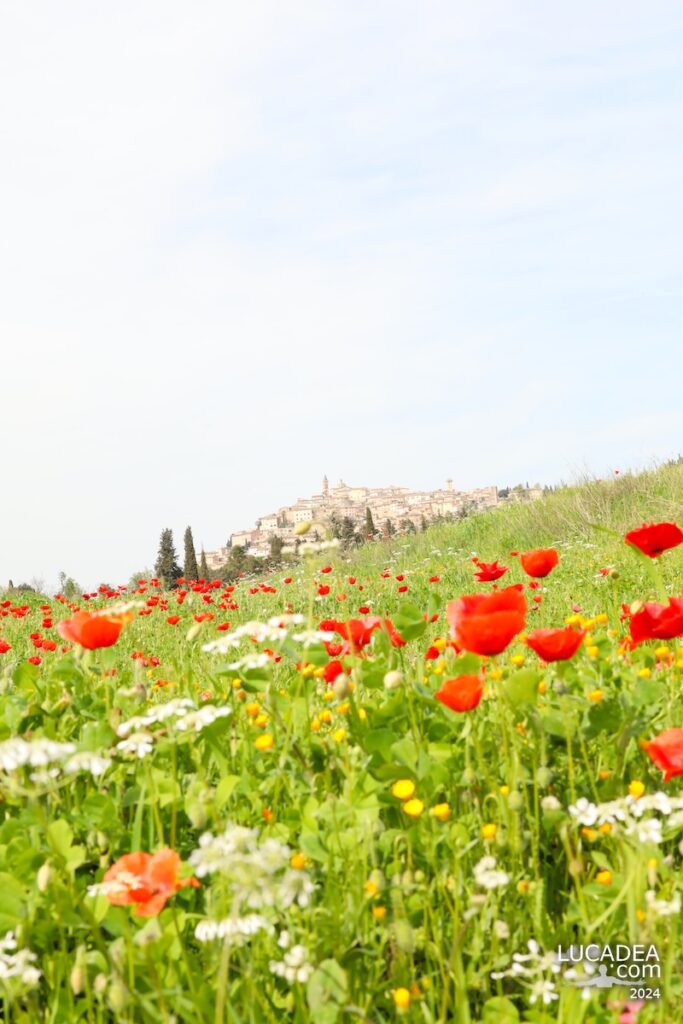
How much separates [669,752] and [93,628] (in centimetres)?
129

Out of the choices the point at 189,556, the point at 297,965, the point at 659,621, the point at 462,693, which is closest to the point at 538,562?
the point at 659,621

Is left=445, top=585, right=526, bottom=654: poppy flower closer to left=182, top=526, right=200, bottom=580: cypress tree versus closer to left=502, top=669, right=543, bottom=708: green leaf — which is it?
left=502, top=669, right=543, bottom=708: green leaf

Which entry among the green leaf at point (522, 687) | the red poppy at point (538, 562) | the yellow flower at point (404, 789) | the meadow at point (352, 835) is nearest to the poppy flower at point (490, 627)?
the meadow at point (352, 835)

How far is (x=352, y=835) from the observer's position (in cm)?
194

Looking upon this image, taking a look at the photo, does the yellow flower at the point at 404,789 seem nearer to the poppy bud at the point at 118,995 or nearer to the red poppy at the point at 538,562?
the poppy bud at the point at 118,995

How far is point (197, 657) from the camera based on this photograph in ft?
20.2

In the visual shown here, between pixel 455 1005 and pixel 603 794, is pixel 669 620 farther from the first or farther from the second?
pixel 455 1005

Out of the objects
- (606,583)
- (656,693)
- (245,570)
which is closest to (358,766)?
(656,693)

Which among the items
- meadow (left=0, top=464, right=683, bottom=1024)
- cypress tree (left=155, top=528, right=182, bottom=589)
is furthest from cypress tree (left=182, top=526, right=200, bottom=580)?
meadow (left=0, top=464, right=683, bottom=1024)

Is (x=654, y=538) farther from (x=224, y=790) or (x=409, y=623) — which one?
(x=224, y=790)

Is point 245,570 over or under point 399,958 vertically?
over

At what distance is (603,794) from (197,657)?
430cm

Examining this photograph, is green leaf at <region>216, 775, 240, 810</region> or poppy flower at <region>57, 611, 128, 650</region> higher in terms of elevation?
poppy flower at <region>57, 611, 128, 650</region>

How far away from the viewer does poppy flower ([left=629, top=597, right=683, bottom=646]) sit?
2.39 m
